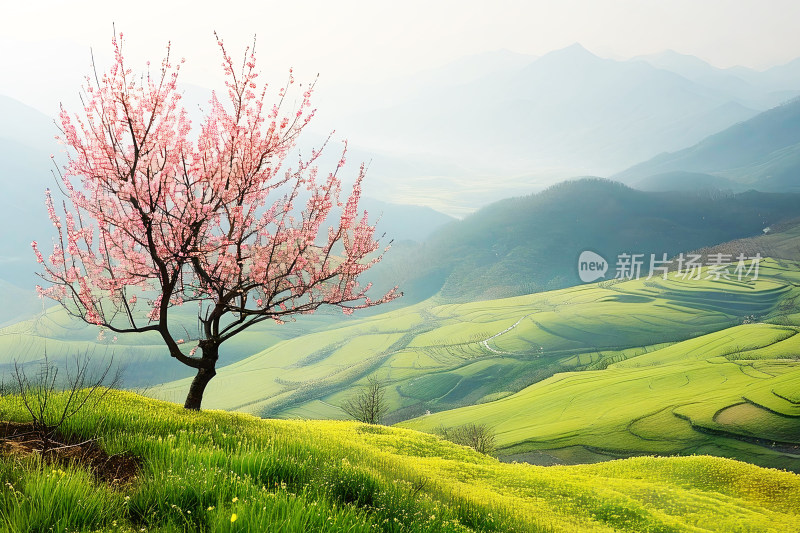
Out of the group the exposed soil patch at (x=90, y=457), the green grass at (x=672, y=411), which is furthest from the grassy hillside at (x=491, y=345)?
the exposed soil patch at (x=90, y=457)

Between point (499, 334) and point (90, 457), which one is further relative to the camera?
point (499, 334)

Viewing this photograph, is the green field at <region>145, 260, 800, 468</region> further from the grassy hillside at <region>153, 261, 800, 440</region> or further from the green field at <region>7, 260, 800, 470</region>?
the grassy hillside at <region>153, 261, 800, 440</region>

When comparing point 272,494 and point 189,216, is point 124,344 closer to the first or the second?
point 189,216

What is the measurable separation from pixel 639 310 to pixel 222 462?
119 meters

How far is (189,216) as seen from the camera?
10930 millimetres

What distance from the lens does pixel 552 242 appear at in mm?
195625

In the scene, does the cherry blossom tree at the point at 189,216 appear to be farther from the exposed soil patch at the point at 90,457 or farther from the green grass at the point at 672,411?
the green grass at the point at 672,411

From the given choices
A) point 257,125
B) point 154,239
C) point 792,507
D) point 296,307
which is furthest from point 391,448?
point 792,507

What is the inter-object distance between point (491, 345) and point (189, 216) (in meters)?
99.3

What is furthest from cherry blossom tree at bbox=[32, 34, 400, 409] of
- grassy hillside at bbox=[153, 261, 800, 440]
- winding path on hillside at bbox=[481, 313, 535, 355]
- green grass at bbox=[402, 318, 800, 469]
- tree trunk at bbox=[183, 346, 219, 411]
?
winding path on hillside at bbox=[481, 313, 535, 355]

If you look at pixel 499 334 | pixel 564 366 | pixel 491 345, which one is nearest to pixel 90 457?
pixel 564 366

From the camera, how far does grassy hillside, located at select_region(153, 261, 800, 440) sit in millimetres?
93875

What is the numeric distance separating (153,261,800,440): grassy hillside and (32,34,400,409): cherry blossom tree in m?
77.3

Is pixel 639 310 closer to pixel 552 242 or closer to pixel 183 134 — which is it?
pixel 552 242
